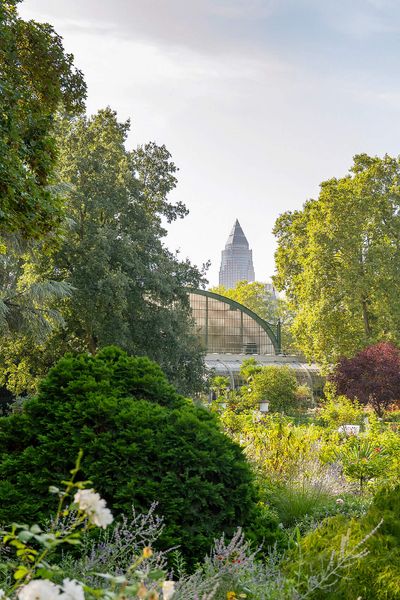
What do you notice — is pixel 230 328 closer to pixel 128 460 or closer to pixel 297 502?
pixel 297 502

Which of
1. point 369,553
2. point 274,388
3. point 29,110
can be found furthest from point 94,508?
point 274,388

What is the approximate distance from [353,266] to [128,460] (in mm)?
20271

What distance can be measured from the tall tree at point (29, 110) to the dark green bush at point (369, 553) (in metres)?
4.58

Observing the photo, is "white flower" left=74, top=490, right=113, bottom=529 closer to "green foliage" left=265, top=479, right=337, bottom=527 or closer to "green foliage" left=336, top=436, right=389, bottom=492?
"green foliage" left=265, top=479, right=337, bottom=527

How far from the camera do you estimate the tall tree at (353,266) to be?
23078 mm

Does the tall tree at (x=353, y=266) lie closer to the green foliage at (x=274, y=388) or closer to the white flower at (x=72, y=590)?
the green foliage at (x=274, y=388)

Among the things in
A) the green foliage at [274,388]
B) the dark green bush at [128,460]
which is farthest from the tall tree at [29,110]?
the green foliage at [274,388]

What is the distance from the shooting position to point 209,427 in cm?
418

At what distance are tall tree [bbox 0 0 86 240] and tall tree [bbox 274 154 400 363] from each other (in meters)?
15.8

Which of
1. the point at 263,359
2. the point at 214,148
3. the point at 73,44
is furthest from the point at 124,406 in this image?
the point at 263,359

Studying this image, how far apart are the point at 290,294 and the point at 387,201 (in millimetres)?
5618

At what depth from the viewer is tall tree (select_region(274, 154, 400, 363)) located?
2308 cm

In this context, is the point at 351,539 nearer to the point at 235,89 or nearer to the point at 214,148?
the point at 235,89

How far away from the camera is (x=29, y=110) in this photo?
7512 millimetres
